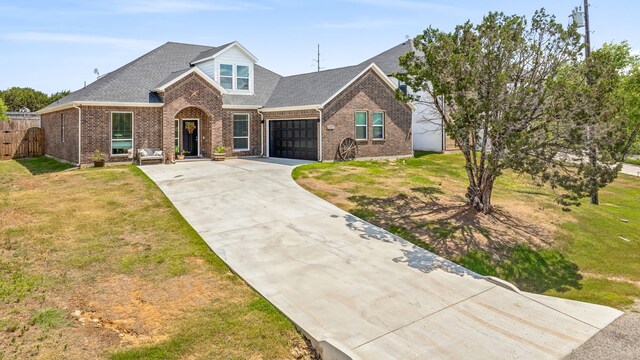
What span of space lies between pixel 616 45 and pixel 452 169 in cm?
1110

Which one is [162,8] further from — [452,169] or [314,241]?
[452,169]

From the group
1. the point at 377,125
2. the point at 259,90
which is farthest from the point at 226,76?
the point at 377,125

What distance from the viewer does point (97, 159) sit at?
18.8 meters

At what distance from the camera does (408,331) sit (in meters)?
5.93

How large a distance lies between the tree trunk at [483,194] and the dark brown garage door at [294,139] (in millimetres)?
10735

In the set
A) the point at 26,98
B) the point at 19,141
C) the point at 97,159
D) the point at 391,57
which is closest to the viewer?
the point at 97,159

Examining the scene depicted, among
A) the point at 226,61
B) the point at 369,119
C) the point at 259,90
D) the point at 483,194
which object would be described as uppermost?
the point at 226,61

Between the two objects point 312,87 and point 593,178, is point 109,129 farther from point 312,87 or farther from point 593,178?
point 593,178

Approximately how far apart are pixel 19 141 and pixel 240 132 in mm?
15449

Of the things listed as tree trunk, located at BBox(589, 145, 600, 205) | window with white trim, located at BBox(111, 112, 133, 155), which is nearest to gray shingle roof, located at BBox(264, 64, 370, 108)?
window with white trim, located at BBox(111, 112, 133, 155)

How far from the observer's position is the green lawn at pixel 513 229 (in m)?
8.93

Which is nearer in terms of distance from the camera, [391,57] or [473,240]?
[473,240]

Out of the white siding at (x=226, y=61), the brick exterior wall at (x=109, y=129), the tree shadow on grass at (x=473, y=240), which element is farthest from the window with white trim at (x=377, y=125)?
the brick exterior wall at (x=109, y=129)

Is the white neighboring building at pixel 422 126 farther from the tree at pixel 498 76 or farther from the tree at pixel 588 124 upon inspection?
the tree at pixel 588 124
